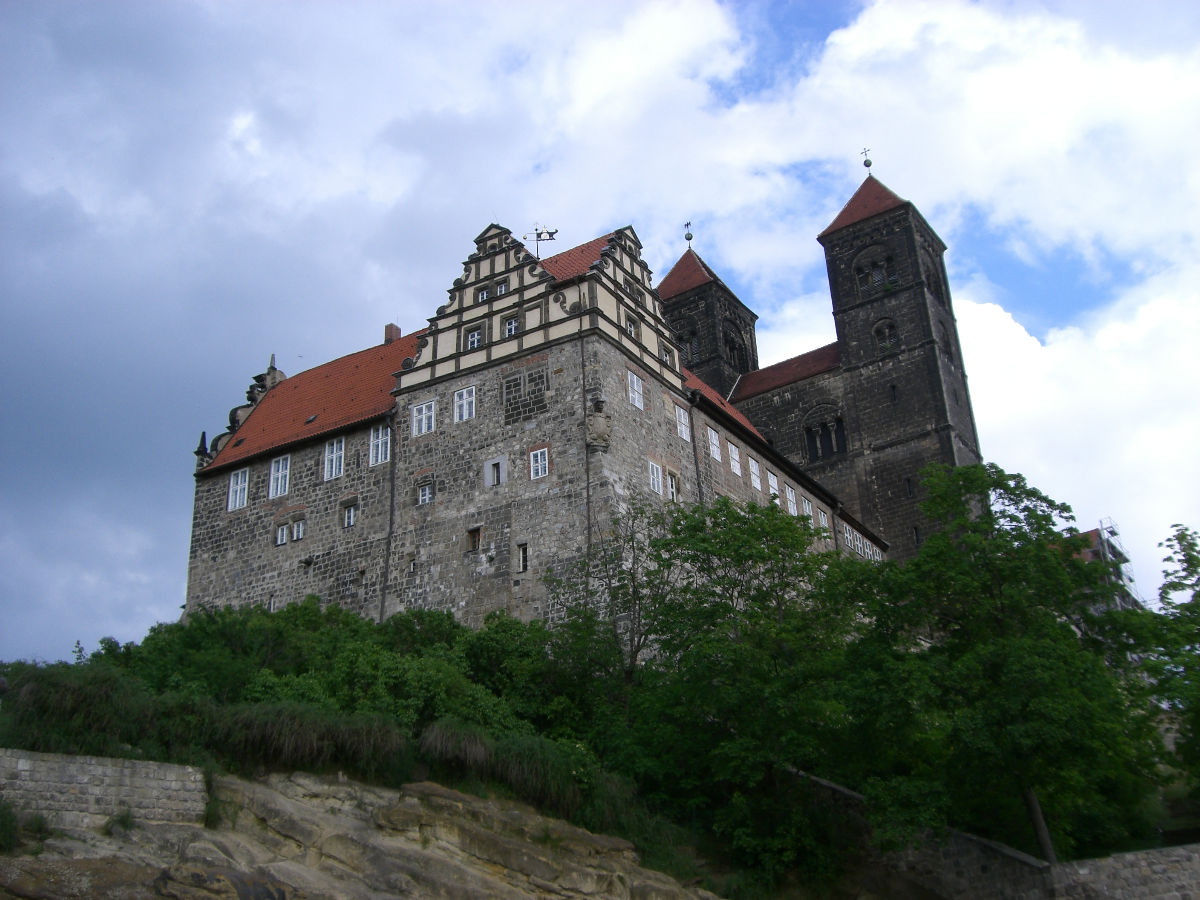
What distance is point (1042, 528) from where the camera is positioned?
23969mm

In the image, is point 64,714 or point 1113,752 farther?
point 1113,752

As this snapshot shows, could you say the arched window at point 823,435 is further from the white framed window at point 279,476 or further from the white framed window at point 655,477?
the white framed window at point 279,476

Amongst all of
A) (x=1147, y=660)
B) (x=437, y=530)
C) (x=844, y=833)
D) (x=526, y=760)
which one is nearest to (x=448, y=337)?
(x=437, y=530)

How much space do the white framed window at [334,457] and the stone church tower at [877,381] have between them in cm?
2655

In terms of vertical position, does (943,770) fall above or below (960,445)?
below

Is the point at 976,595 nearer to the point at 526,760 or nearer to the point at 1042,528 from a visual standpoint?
the point at 1042,528

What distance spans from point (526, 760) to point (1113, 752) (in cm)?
1042

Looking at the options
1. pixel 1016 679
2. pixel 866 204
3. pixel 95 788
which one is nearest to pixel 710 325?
pixel 866 204

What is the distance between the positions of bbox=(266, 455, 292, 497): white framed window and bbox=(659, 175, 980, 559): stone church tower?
27467 millimetres

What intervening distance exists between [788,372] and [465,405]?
29882 millimetres

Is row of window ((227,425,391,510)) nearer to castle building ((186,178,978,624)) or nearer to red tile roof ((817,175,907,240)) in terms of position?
castle building ((186,178,978,624))

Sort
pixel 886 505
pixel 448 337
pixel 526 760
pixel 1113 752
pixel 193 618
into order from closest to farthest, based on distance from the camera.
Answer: pixel 1113 752 → pixel 526 760 → pixel 193 618 → pixel 448 337 → pixel 886 505

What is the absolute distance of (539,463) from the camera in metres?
32.2

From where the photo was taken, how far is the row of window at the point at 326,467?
35656mm
